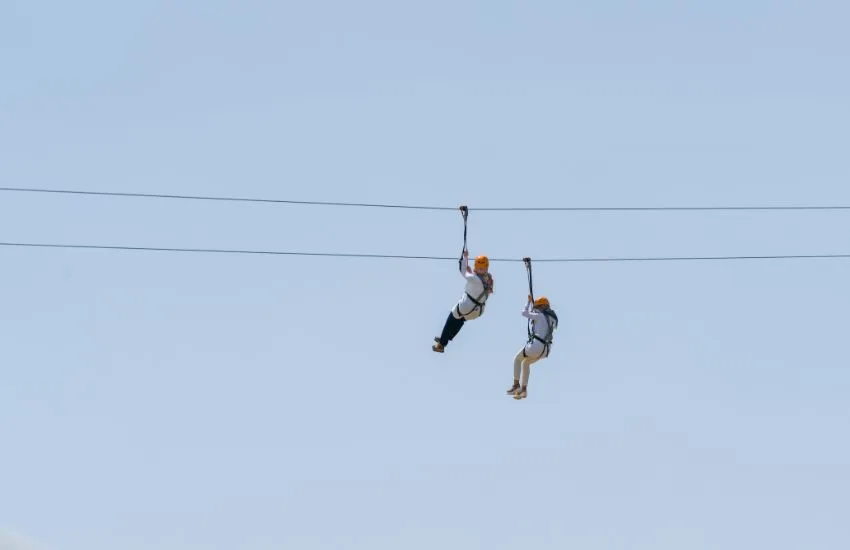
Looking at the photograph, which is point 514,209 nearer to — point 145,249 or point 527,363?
point 527,363

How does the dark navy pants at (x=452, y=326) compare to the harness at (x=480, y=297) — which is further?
the dark navy pants at (x=452, y=326)

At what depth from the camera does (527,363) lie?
90.6ft

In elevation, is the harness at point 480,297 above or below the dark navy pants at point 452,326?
above

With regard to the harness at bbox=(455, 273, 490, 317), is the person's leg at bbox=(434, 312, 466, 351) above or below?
below

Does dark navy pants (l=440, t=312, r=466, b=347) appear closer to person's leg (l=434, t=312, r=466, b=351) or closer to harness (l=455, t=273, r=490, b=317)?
person's leg (l=434, t=312, r=466, b=351)

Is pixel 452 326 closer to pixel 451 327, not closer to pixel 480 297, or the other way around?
Result: pixel 451 327

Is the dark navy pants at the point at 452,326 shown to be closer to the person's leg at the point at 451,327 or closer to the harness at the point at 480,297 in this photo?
the person's leg at the point at 451,327

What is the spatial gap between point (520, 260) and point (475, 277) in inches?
55.4

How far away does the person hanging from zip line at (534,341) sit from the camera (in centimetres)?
2739

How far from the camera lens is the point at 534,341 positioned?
2741cm

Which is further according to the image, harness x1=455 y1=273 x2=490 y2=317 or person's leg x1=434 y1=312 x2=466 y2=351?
person's leg x1=434 y1=312 x2=466 y2=351

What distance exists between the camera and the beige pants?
2741cm

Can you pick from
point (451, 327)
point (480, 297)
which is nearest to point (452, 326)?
point (451, 327)

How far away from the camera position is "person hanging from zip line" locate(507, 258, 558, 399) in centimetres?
2739
